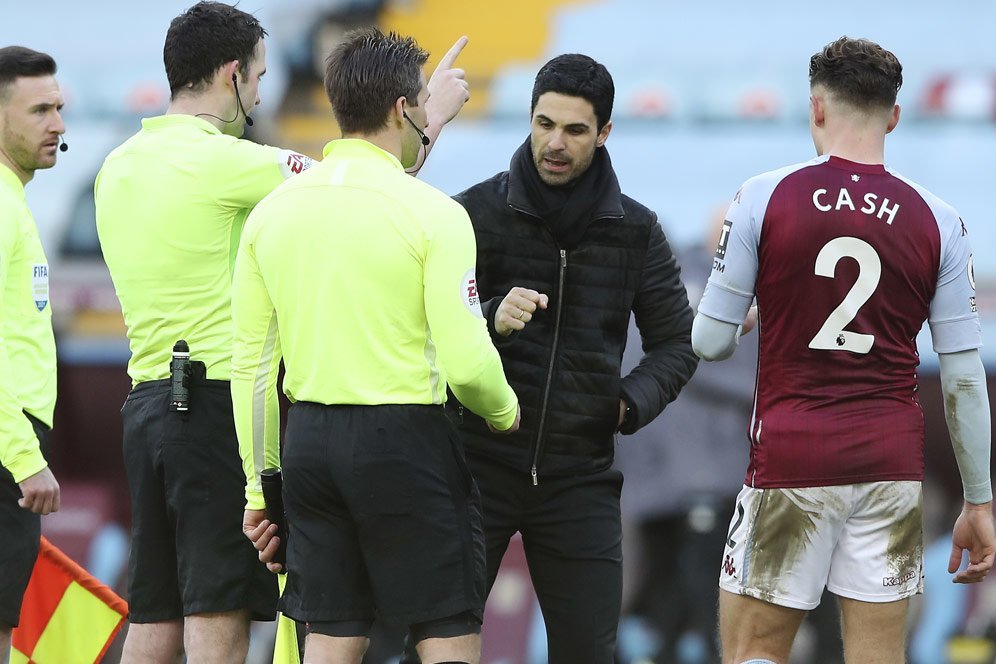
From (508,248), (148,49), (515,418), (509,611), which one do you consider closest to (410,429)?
(515,418)

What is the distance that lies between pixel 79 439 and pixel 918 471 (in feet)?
13.9

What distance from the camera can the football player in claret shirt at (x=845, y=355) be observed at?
3.31 m

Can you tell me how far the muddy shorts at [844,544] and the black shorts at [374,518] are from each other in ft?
2.43

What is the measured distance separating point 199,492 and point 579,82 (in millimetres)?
1486

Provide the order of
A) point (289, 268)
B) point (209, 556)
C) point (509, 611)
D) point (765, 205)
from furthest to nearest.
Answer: point (509, 611) < point (209, 556) < point (765, 205) < point (289, 268)

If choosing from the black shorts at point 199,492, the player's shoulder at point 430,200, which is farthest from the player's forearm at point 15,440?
the player's shoulder at point 430,200

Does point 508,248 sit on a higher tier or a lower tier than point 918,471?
higher

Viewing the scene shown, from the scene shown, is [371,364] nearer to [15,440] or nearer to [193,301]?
[193,301]

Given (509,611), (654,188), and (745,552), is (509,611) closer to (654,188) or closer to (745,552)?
(654,188)

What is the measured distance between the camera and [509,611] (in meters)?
6.47

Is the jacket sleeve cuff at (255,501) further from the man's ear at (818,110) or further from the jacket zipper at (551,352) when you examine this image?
the man's ear at (818,110)

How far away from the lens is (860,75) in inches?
132

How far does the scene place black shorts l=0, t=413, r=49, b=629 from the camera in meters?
3.96

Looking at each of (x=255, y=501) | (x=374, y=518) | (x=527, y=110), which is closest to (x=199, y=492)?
(x=255, y=501)
